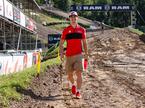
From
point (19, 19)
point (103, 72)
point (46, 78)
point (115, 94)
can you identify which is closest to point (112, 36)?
point (19, 19)

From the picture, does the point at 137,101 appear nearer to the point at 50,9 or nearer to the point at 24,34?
the point at 24,34

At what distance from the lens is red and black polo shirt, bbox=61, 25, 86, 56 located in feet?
39.2

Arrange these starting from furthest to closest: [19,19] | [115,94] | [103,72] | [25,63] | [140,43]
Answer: [140,43] < [19,19] < [25,63] < [103,72] < [115,94]

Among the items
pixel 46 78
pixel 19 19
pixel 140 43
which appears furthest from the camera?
pixel 140 43

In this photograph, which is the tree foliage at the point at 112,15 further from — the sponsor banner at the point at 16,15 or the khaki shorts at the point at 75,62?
the khaki shorts at the point at 75,62

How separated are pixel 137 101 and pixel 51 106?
235 centimetres

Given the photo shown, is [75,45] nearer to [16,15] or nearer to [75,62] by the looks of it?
[75,62]

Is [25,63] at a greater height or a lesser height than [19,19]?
lesser

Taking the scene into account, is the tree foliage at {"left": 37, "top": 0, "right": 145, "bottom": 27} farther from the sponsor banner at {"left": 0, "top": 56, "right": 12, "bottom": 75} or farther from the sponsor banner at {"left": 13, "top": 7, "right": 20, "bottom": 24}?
the sponsor banner at {"left": 0, "top": 56, "right": 12, "bottom": 75}

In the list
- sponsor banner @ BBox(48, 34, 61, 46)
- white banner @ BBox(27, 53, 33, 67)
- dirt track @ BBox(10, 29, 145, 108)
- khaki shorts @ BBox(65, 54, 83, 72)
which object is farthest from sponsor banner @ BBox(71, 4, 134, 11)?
khaki shorts @ BBox(65, 54, 83, 72)

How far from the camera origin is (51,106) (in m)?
10.4

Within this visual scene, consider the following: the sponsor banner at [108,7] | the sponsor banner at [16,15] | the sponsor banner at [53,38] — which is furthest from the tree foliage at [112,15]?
the sponsor banner at [16,15]

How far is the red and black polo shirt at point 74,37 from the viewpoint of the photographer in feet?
39.2

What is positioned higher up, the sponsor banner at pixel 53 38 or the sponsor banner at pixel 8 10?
the sponsor banner at pixel 8 10
